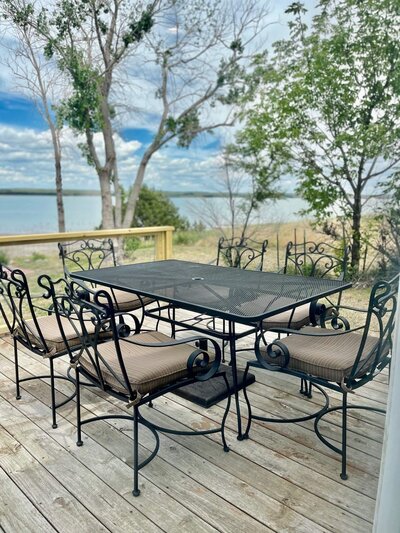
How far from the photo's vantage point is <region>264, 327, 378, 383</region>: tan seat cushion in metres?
1.83

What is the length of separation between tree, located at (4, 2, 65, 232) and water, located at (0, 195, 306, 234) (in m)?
0.33

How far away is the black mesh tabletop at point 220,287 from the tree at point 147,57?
3981mm

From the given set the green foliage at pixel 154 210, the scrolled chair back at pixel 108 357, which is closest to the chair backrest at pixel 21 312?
the scrolled chair back at pixel 108 357

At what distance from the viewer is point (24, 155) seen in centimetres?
602

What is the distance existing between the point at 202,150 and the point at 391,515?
671cm

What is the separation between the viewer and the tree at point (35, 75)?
→ 5270mm

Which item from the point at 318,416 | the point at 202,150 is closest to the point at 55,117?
the point at 202,150

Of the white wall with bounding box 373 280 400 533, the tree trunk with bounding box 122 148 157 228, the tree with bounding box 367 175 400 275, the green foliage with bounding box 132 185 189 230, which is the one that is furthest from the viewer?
the green foliage with bounding box 132 185 189 230

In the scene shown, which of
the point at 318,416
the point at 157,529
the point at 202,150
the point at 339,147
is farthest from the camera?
the point at 202,150

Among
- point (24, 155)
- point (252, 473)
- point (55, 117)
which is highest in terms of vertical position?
point (55, 117)

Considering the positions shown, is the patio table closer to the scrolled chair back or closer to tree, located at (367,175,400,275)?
the scrolled chair back

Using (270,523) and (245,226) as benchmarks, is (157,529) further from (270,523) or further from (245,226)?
(245,226)

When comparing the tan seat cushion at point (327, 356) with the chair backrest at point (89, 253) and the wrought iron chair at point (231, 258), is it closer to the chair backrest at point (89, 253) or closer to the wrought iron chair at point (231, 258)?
the wrought iron chair at point (231, 258)

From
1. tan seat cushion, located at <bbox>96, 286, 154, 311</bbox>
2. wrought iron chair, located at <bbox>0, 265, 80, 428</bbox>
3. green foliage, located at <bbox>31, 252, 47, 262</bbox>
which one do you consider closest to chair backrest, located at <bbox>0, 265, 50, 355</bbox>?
wrought iron chair, located at <bbox>0, 265, 80, 428</bbox>
